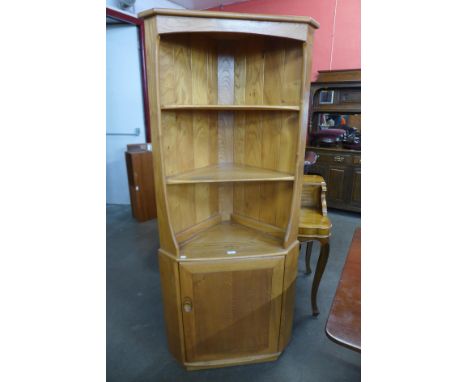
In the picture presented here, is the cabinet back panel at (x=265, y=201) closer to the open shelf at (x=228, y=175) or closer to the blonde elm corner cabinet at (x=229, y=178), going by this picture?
the blonde elm corner cabinet at (x=229, y=178)

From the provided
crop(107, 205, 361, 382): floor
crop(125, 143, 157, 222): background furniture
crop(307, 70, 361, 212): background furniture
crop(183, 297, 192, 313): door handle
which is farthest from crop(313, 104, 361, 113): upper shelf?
crop(183, 297, 192, 313): door handle

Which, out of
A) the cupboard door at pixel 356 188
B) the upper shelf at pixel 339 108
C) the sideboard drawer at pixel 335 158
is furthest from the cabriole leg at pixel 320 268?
the upper shelf at pixel 339 108

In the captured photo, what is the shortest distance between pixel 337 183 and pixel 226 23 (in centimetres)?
320

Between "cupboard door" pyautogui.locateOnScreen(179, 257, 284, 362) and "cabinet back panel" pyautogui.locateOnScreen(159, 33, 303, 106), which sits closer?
"cabinet back panel" pyautogui.locateOnScreen(159, 33, 303, 106)

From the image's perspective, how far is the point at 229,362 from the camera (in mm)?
1677

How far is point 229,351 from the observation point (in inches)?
65.5

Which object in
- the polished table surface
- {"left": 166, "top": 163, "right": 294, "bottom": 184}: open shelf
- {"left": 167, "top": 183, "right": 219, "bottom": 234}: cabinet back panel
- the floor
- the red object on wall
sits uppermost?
the red object on wall

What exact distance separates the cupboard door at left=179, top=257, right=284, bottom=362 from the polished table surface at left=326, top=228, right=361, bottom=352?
38 cm

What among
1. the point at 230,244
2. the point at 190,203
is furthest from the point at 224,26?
the point at 230,244

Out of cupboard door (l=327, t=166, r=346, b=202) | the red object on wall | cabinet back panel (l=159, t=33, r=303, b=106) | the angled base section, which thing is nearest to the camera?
cabinet back panel (l=159, t=33, r=303, b=106)

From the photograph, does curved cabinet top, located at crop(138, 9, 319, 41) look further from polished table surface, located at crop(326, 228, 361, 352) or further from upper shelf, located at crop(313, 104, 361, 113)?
upper shelf, located at crop(313, 104, 361, 113)

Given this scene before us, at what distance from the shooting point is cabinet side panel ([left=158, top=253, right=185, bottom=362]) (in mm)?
1499

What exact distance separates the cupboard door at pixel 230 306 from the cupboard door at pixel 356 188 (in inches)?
105
